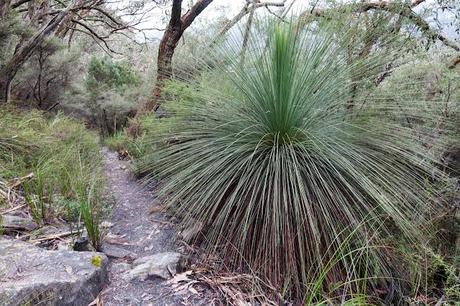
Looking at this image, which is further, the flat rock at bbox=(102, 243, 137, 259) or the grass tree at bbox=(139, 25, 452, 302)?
the flat rock at bbox=(102, 243, 137, 259)

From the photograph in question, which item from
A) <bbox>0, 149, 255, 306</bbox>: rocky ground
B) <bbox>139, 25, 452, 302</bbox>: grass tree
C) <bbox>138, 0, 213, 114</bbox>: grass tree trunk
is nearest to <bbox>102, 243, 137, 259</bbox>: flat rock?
<bbox>0, 149, 255, 306</bbox>: rocky ground

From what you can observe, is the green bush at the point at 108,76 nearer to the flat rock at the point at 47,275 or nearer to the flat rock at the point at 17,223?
the flat rock at the point at 17,223

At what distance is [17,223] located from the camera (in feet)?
7.47

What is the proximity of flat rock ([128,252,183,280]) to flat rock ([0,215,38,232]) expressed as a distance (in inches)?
29.9

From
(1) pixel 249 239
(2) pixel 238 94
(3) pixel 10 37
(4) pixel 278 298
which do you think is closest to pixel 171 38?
(3) pixel 10 37

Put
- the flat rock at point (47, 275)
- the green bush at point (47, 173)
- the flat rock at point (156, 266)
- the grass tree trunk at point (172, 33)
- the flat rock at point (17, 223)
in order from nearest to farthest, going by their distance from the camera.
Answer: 1. the flat rock at point (47, 275)
2. the flat rock at point (156, 266)
3. the flat rock at point (17, 223)
4. the green bush at point (47, 173)
5. the grass tree trunk at point (172, 33)

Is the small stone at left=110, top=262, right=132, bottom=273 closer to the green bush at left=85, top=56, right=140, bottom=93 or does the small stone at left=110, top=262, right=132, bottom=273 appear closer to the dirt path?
the dirt path

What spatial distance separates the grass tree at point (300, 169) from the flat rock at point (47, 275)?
0.67 metres

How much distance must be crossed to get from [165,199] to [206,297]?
0.97 meters

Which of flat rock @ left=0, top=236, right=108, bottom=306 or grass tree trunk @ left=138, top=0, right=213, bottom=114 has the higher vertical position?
grass tree trunk @ left=138, top=0, right=213, bottom=114

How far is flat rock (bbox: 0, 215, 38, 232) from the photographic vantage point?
2.21m

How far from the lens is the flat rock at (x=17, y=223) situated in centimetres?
221

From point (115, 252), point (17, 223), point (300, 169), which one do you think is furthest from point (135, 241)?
point (300, 169)

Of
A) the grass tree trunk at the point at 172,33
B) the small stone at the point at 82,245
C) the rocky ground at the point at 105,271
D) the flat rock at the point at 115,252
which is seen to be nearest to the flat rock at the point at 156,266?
the rocky ground at the point at 105,271
